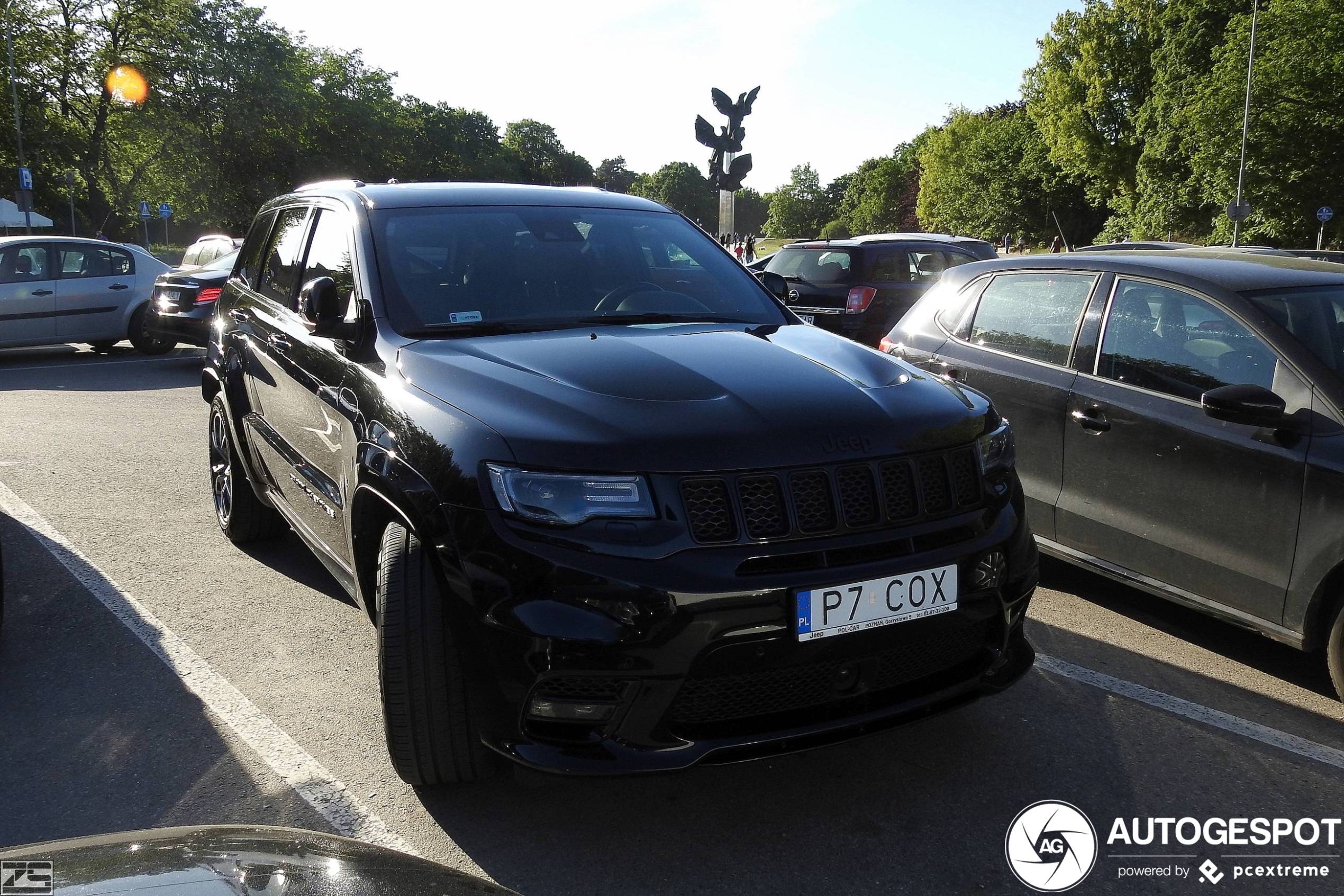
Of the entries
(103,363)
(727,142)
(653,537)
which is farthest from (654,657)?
(727,142)

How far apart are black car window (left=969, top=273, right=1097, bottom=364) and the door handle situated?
31cm

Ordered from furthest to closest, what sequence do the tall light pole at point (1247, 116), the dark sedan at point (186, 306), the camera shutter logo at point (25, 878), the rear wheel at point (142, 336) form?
the tall light pole at point (1247, 116) → the rear wheel at point (142, 336) → the dark sedan at point (186, 306) → the camera shutter logo at point (25, 878)

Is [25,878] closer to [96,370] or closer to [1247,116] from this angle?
[96,370]

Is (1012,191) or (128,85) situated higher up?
(128,85)

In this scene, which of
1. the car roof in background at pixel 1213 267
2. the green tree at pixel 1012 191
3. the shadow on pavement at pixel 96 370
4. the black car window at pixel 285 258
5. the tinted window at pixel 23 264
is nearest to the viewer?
the car roof in background at pixel 1213 267

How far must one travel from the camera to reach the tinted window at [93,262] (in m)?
14.2

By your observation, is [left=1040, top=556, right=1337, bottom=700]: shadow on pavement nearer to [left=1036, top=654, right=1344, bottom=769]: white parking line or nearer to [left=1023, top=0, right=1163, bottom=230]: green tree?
[left=1036, top=654, right=1344, bottom=769]: white parking line

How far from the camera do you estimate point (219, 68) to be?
46656 mm

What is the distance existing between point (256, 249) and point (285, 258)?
67 centimetres

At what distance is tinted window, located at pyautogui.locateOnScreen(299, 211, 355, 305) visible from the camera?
12.8 feet

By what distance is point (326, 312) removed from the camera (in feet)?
11.8

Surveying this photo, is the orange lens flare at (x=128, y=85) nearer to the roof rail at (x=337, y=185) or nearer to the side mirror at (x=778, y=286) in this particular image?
the roof rail at (x=337, y=185)

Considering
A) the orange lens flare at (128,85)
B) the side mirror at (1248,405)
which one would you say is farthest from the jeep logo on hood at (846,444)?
the orange lens flare at (128,85)

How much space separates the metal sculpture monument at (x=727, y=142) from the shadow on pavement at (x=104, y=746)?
21585mm
